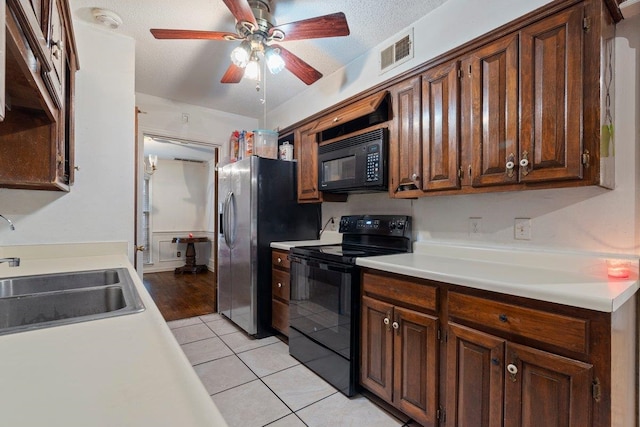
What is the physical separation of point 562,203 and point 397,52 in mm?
1496

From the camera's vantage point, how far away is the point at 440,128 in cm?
181

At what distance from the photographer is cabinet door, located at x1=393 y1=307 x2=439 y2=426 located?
1.52 m

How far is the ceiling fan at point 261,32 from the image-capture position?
1.63 m

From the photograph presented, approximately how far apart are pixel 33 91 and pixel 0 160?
68 centimetres

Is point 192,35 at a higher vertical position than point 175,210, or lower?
higher

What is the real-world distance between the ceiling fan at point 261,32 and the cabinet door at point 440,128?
61cm

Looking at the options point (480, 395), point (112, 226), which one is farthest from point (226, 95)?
point (480, 395)

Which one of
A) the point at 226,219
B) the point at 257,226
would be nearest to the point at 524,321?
the point at 257,226

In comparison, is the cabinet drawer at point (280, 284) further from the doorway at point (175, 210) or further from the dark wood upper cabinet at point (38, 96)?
the doorway at point (175, 210)

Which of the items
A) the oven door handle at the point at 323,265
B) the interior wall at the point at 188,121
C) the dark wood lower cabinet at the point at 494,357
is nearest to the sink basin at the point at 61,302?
the oven door handle at the point at 323,265

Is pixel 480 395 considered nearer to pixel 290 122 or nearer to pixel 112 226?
pixel 112 226

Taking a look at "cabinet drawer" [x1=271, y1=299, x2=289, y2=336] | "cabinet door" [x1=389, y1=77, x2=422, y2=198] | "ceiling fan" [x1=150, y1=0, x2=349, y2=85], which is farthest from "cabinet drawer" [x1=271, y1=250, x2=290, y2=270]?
"ceiling fan" [x1=150, y1=0, x2=349, y2=85]

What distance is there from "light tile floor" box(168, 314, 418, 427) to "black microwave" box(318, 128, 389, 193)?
1418 millimetres

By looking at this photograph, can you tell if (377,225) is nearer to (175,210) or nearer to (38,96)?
(38,96)
